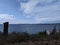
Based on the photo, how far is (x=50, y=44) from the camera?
15797mm

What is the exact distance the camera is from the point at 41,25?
924 inches

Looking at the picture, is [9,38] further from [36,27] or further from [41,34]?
[36,27]

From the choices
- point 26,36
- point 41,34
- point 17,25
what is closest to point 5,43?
point 26,36

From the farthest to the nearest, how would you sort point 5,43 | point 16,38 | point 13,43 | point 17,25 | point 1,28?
1. point 17,25
2. point 1,28
3. point 16,38
4. point 13,43
5. point 5,43

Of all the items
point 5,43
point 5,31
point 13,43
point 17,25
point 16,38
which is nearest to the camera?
point 5,43

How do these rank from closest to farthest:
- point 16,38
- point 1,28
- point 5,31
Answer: point 16,38 < point 5,31 < point 1,28

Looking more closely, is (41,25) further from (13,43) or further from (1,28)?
(13,43)

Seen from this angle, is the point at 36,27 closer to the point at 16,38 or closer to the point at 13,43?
the point at 16,38

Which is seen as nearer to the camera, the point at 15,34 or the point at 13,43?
the point at 13,43

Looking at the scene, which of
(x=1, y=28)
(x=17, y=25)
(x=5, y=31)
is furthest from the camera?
(x=17, y=25)

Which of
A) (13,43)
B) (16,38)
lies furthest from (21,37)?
(13,43)

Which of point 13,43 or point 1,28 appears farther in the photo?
point 1,28

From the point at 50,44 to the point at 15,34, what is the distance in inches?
154

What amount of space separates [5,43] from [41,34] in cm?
557
